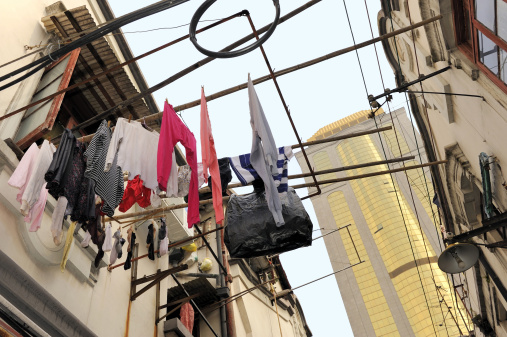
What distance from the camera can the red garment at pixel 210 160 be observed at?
5.23 metres

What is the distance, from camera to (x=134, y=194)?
22.1ft

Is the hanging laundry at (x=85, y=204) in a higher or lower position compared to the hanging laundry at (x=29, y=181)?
lower

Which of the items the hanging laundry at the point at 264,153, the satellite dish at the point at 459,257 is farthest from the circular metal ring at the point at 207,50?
the satellite dish at the point at 459,257

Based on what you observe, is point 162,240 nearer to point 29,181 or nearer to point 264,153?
point 29,181

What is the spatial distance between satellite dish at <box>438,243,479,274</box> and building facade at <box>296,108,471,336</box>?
73.7ft

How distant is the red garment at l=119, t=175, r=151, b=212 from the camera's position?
6.71 m

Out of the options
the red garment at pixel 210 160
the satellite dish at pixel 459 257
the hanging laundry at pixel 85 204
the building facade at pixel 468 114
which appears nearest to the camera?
the red garment at pixel 210 160

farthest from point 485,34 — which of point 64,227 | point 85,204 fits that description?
point 64,227

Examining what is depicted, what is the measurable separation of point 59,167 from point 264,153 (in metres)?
2.70

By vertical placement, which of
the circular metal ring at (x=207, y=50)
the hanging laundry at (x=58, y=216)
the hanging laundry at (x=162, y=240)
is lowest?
the circular metal ring at (x=207, y=50)

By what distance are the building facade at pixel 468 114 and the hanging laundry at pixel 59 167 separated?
5.98 meters

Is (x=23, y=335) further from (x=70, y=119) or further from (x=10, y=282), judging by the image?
(x=70, y=119)

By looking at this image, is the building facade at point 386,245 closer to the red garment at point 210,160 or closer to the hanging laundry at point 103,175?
the red garment at point 210,160

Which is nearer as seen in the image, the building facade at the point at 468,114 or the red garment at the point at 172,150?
the red garment at the point at 172,150
